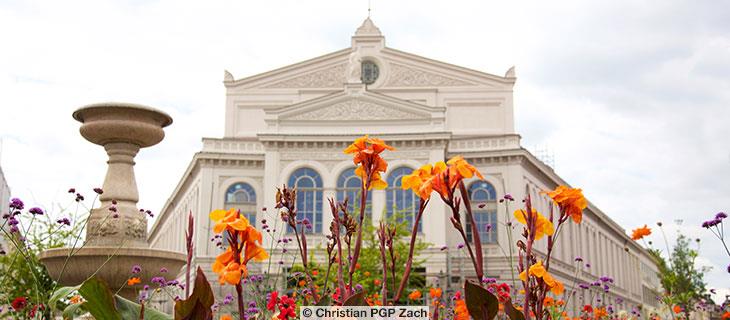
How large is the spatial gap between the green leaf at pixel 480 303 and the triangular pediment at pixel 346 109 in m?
35.1

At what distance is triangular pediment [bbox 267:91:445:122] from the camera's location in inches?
1502

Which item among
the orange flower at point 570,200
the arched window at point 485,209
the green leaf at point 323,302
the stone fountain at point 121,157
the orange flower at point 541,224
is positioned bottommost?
the green leaf at point 323,302

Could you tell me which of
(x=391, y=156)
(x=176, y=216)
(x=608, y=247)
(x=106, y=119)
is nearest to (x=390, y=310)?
(x=106, y=119)

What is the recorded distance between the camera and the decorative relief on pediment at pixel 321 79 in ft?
153

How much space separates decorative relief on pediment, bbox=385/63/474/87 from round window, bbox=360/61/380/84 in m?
0.96

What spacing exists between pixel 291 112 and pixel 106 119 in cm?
2577

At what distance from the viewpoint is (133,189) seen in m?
13.1

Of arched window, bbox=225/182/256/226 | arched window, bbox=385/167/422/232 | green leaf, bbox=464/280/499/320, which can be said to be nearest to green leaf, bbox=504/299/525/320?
green leaf, bbox=464/280/499/320

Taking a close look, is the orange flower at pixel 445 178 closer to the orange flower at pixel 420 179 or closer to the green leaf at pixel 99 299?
the orange flower at pixel 420 179

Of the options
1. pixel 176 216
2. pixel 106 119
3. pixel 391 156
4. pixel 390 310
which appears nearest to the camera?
pixel 390 310

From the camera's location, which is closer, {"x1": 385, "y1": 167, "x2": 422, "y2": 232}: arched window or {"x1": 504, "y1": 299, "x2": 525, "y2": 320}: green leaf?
{"x1": 504, "y1": 299, "x2": 525, "y2": 320}: green leaf

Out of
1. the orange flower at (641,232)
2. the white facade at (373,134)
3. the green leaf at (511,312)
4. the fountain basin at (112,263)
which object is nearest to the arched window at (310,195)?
the white facade at (373,134)

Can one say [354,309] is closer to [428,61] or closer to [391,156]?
[391,156]

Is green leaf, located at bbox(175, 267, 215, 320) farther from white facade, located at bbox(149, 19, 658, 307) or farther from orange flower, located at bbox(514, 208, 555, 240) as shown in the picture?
white facade, located at bbox(149, 19, 658, 307)
